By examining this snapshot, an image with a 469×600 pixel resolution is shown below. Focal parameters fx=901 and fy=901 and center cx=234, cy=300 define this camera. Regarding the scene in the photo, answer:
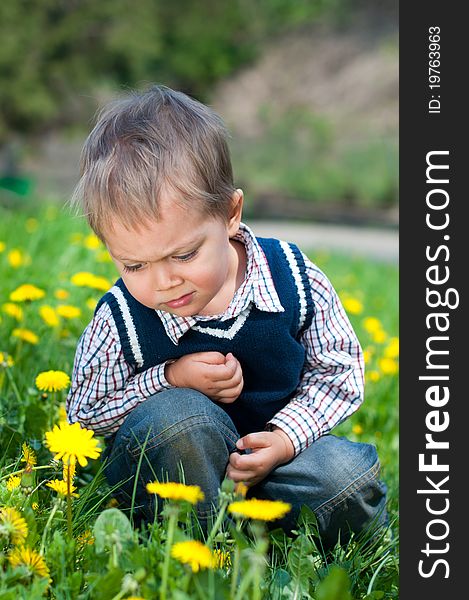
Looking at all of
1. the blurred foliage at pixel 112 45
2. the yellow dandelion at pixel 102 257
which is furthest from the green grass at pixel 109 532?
the blurred foliage at pixel 112 45

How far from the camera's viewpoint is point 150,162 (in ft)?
5.12

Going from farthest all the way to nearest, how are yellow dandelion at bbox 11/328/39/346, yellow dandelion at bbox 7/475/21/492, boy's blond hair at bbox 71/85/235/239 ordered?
yellow dandelion at bbox 11/328/39/346 < boy's blond hair at bbox 71/85/235/239 < yellow dandelion at bbox 7/475/21/492

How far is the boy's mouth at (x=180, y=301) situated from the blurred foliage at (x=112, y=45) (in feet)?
31.9

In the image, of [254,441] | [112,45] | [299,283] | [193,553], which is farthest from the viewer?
[112,45]

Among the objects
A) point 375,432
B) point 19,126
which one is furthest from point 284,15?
point 375,432

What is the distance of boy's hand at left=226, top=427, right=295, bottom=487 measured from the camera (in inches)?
65.5

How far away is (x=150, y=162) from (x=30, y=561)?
70 cm

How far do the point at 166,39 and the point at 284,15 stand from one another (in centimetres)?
247

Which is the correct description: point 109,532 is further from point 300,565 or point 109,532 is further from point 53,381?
point 53,381

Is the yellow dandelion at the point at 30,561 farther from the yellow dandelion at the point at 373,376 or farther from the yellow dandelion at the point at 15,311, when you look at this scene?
the yellow dandelion at the point at 373,376

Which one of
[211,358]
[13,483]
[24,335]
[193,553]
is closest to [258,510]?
[193,553]

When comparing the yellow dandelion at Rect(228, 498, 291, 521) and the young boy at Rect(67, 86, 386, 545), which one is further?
the young boy at Rect(67, 86, 386, 545)

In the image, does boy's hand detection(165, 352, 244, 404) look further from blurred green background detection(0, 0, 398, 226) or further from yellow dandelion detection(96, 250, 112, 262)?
blurred green background detection(0, 0, 398, 226)

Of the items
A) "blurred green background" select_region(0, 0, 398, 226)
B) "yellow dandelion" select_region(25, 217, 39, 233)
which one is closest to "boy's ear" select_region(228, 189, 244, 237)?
"yellow dandelion" select_region(25, 217, 39, 233)
